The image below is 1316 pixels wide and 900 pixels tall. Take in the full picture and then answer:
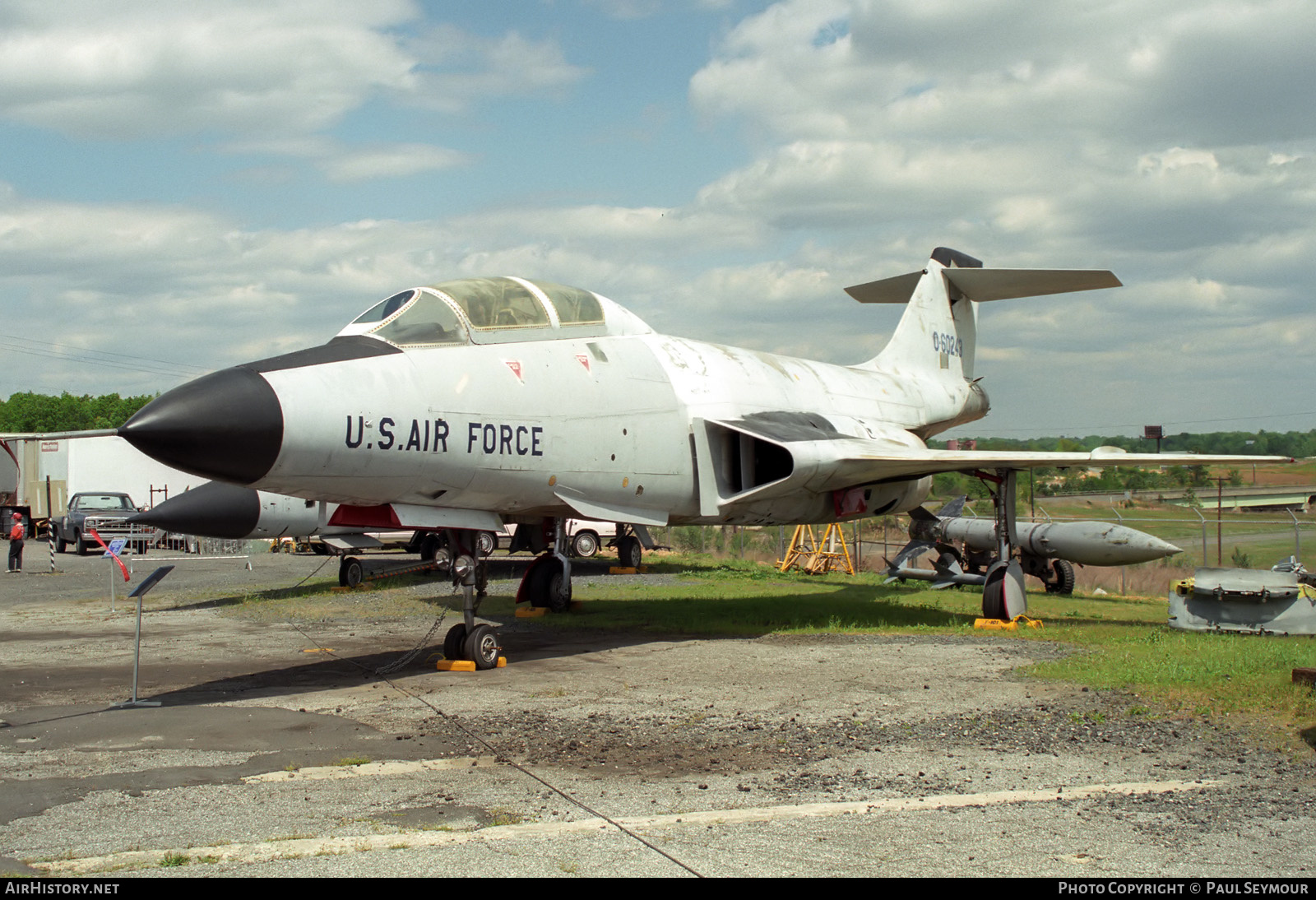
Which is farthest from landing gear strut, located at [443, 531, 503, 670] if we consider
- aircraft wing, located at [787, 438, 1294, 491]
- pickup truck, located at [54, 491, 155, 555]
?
pickup truck, located at [54, 491, 155, 555]

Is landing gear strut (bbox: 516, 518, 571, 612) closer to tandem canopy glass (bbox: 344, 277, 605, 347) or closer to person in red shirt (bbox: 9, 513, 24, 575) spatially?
tandem canopy glass (bbox: 344, 277, 605, 347)

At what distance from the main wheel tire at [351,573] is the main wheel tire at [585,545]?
22.4 ft

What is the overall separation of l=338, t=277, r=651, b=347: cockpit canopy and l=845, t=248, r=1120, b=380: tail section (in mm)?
7546

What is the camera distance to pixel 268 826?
14.9 ft

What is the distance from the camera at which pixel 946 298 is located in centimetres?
1756

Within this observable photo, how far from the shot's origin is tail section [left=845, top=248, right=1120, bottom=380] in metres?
16.4

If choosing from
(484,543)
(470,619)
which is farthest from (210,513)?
(484,543)

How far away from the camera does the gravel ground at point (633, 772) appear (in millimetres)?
4102

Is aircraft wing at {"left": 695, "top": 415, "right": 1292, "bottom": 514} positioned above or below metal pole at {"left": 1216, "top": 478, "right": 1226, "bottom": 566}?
above

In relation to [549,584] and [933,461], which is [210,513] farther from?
[933,461]

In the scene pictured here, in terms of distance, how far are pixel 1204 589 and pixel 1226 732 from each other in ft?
19.3

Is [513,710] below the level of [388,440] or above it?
below

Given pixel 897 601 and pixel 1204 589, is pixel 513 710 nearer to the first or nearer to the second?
pixel 1204 589
